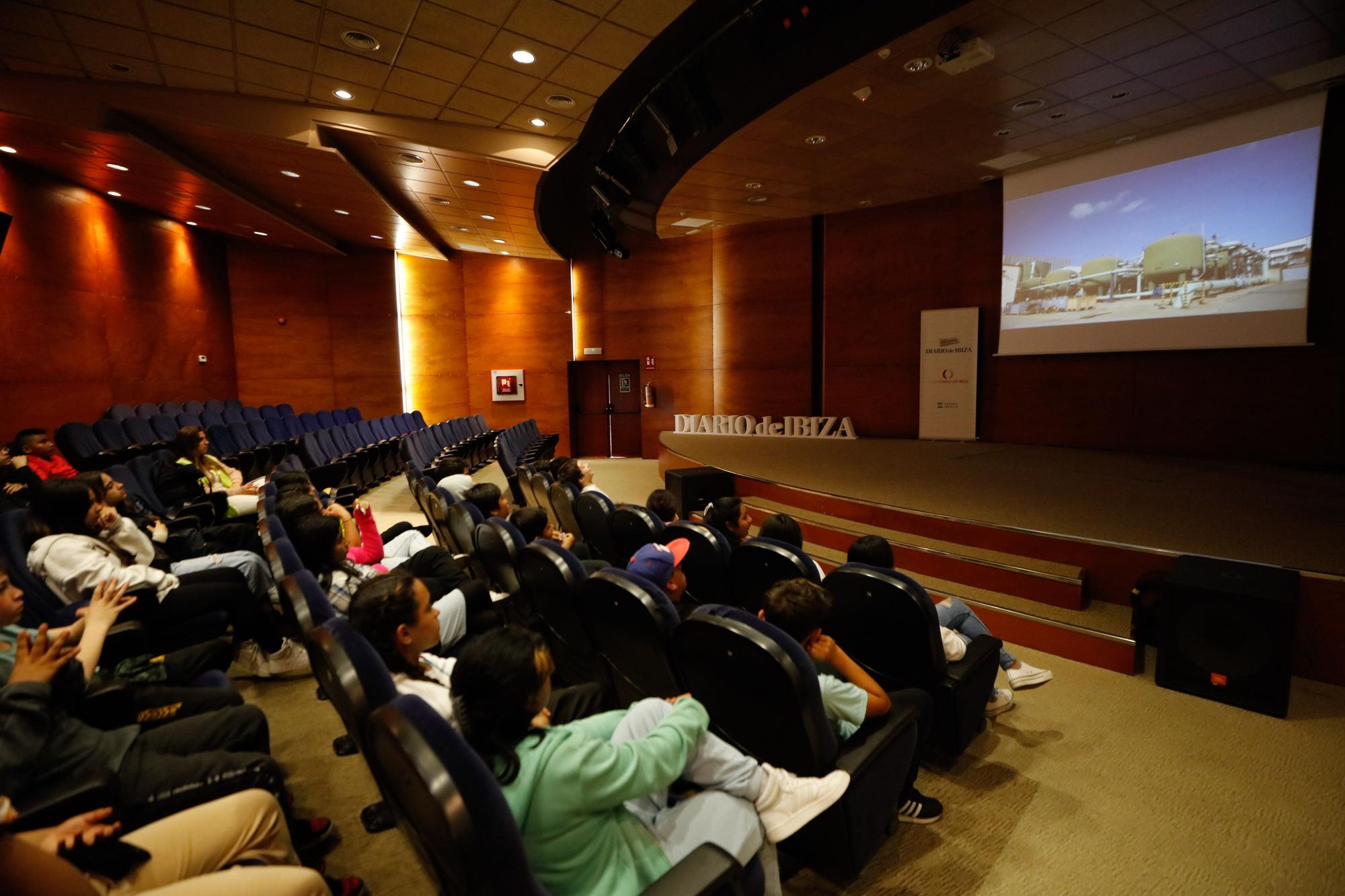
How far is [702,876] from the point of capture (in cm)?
104

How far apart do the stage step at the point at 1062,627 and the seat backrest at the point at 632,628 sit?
1.51m

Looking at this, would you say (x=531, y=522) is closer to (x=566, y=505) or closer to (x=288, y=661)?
(x=566, y=505)

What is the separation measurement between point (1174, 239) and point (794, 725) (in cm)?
786

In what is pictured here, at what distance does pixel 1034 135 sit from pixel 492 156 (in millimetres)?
5835

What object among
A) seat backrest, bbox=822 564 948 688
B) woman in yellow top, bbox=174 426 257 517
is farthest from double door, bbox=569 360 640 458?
seat backrest, bbox=822 564 948 688

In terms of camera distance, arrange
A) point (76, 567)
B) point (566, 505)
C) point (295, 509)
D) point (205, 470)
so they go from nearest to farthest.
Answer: point (76, 567), point (295, 509), point (566, 505), point (205, 470)

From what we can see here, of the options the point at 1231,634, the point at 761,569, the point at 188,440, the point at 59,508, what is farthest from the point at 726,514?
the point at 188,440

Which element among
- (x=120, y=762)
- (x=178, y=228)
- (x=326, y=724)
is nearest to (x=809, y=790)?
(x=120, y=762)

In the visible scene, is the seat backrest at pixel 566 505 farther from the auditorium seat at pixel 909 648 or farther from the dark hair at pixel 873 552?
the auditorium seat at pixel 909 648

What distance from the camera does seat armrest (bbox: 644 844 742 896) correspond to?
1017mm

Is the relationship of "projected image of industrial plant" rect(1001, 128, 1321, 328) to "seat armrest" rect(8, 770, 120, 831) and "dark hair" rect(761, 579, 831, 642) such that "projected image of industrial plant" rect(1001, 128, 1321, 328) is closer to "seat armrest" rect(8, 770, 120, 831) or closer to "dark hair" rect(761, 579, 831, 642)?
"dark hair" rect(761, 579, 831, 642)

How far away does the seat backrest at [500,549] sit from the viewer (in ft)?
8.42

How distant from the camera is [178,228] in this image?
980 centimetres

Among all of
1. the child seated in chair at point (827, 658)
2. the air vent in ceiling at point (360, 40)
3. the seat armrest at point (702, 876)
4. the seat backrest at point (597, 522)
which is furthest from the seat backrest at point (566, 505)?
the air vent in ceiling at point (360, 40)
